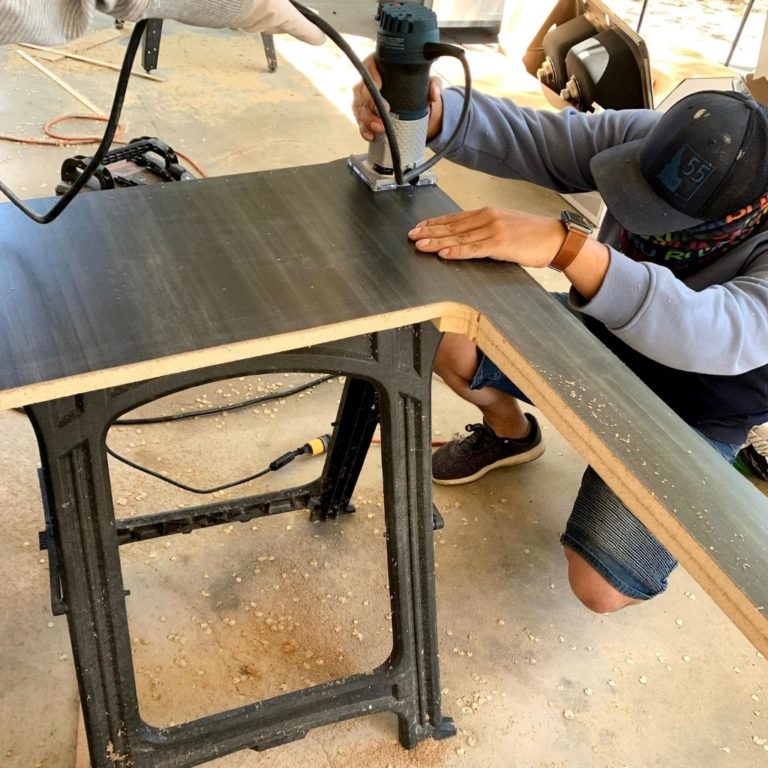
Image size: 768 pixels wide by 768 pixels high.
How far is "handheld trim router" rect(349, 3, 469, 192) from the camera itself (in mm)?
1140

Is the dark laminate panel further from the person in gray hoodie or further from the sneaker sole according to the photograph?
the sneaker sole

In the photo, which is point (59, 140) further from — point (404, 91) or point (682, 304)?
point (682, 304)

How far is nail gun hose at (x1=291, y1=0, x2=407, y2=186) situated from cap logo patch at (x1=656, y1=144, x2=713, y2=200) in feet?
1.30

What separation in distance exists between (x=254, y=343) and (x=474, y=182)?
2273mm

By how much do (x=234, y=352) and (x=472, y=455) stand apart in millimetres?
1025

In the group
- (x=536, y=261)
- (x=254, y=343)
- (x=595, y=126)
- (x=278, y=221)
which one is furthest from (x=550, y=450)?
(x=254, y=343)

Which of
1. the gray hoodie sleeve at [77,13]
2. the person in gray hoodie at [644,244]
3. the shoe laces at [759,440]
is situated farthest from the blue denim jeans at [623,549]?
the gray hoodie sleeve at [77,13]

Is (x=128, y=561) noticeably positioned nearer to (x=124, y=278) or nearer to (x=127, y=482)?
(x=127, y=482)

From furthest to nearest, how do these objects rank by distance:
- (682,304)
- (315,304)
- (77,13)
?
1. (682,304)
2. (315,304)
3. (77,13)

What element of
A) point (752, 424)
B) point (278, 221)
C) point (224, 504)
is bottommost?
point (224, 504)

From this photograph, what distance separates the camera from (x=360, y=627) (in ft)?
5.25

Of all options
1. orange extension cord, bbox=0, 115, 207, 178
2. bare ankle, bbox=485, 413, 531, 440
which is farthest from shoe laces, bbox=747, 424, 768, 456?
orange extension cord, bbox=0, 115, 207, 178

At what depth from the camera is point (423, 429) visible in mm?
1228

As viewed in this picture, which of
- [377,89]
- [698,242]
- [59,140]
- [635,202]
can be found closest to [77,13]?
[377,89]
